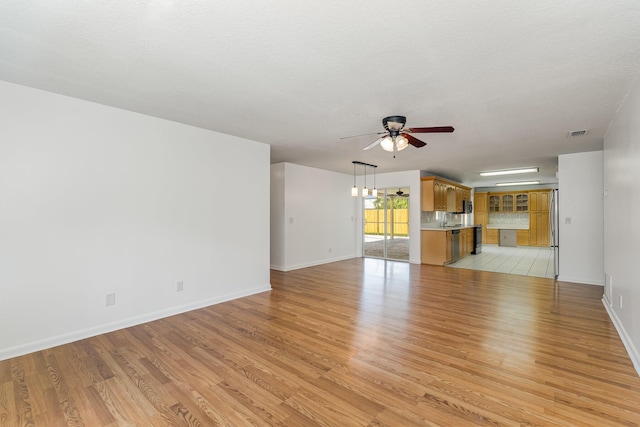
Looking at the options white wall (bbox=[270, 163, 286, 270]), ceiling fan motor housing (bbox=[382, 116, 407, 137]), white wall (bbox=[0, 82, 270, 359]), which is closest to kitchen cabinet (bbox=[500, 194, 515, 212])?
white wall (bbox=[270, 163, 286, 270])

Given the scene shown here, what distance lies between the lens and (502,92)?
287 cm

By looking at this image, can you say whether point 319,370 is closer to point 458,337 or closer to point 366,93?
point 458,337

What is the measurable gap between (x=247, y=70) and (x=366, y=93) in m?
1.14

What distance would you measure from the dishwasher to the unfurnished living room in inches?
103

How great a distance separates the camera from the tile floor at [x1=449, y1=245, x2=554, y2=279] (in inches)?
263

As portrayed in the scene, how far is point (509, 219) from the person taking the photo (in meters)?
11.9

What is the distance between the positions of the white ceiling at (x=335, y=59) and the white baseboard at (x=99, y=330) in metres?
2.44

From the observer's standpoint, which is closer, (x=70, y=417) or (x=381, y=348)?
(x=70, y=417)

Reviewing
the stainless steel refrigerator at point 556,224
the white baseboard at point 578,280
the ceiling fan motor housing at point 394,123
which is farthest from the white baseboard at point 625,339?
the ceiling fan motor housing at point 394,123

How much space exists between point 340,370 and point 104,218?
9.72 ft

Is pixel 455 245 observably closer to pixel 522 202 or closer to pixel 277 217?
pixel 277 217

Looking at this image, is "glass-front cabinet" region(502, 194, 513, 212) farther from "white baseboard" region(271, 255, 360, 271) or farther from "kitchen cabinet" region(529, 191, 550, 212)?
"white baseboard" region(271, 255, 360, 271)

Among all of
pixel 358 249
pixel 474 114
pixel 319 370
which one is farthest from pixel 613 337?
pixel 358 249

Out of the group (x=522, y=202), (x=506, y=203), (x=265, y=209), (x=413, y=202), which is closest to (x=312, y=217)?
(x=265, y=209)
